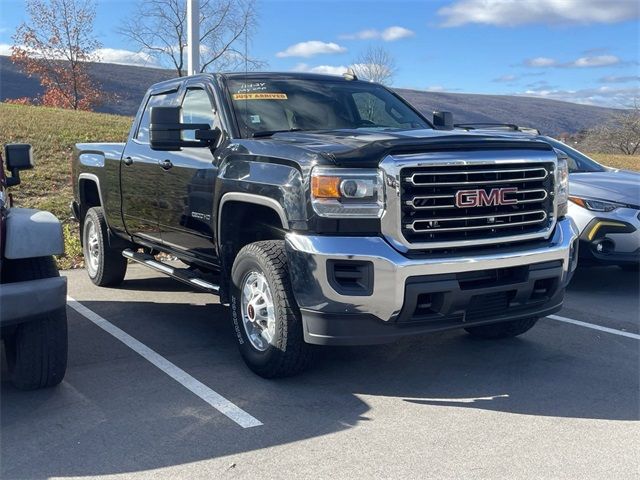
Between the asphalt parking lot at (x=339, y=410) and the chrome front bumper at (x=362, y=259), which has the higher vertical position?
the chrome front bumper at (x=362, y=259)

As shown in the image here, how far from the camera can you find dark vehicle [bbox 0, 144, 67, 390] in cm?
378

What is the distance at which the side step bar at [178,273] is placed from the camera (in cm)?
515

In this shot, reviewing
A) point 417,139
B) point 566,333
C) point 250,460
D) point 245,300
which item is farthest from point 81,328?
point 566,333

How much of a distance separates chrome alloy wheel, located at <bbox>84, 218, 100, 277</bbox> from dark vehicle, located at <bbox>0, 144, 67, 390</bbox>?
3.09m

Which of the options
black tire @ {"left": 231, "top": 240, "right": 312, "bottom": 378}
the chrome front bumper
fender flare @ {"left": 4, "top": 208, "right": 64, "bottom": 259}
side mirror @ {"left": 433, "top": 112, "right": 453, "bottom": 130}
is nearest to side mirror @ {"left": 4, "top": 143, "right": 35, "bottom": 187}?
fender flare @ {"left": 4, "top": 208, "right": 64, "bottom": 259}

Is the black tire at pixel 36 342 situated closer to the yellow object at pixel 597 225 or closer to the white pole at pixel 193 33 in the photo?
the yellow object at pixel 597 225

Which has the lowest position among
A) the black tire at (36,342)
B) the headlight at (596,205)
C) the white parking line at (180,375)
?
the white parking line at (180,375)

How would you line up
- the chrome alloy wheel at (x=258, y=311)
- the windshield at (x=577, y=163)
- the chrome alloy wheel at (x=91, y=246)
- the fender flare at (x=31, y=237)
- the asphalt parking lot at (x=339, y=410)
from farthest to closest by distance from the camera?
the windshield at (x=577, y=163)
the chrome alloy wheel at (x=91, y=246)
the chrome alloy wheel at (x=258, y=311)
the fender flare at (x=31, y=237)
the asphalt parking lot at (x=339, y=410)

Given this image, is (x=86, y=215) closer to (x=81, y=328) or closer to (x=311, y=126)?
(x=81, y=328)

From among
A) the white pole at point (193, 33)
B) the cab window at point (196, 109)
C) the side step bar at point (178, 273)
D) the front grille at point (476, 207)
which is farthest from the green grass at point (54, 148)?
the front grille at point (476, 207)

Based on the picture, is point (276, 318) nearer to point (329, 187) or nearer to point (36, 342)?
point (329, 187)

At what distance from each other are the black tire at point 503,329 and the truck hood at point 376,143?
1471 millimetres

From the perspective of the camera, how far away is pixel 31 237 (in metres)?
3.98

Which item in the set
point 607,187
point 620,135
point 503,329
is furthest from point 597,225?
point 620,135
